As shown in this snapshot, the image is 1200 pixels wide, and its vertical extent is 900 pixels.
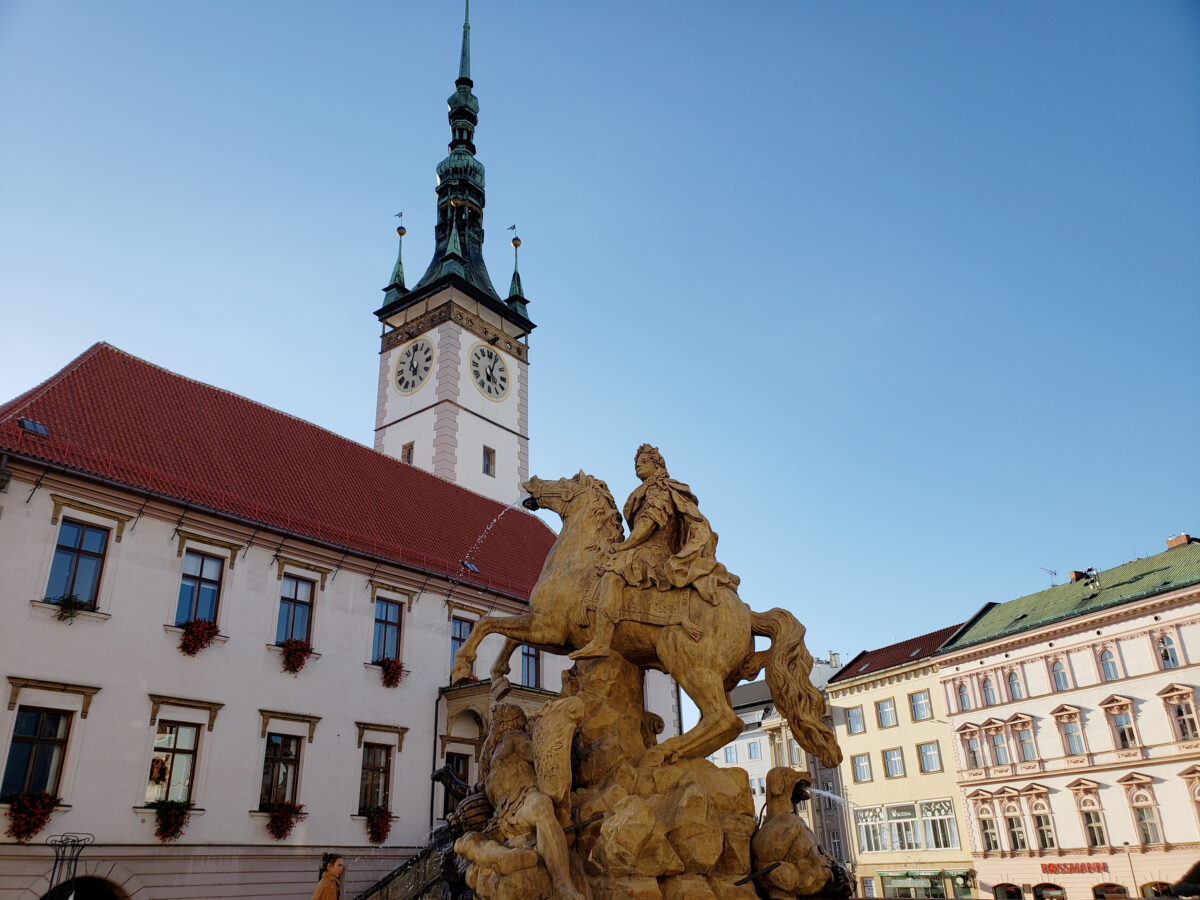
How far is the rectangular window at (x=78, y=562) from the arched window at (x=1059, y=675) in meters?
32.1

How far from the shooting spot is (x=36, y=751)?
15195mm

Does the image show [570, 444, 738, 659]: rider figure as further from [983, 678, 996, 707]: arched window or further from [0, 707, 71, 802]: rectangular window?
[983, 678, 996, 707]: arched window

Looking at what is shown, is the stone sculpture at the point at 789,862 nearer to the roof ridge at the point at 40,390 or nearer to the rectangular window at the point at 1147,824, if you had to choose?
the roof ridge at the point at 40,390

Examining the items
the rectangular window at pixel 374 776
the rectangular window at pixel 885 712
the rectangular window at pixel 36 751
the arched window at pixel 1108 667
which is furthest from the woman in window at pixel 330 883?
the rectangular window at pixel 885 712

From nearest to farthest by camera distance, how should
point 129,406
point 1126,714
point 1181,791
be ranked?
1. point 129,406
2. point 1181,791
3. point 1126,714

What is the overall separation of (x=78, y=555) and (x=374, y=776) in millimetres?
8064

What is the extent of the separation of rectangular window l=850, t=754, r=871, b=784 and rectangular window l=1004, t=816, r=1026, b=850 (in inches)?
317

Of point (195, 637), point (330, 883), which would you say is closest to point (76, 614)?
point (195, 637)

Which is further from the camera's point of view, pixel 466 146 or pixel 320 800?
pixel 466 146

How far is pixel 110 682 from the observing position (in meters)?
A: 16.3

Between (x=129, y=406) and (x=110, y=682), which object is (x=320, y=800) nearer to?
(x=110, y=682)

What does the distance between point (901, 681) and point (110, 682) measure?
33938 mm

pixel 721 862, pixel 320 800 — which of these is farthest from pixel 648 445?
pixel 320 800

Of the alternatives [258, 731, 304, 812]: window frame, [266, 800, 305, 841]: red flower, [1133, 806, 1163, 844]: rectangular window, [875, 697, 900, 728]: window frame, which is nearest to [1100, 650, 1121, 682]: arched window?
[1133, 806, 1163, 844]: rectangular window
